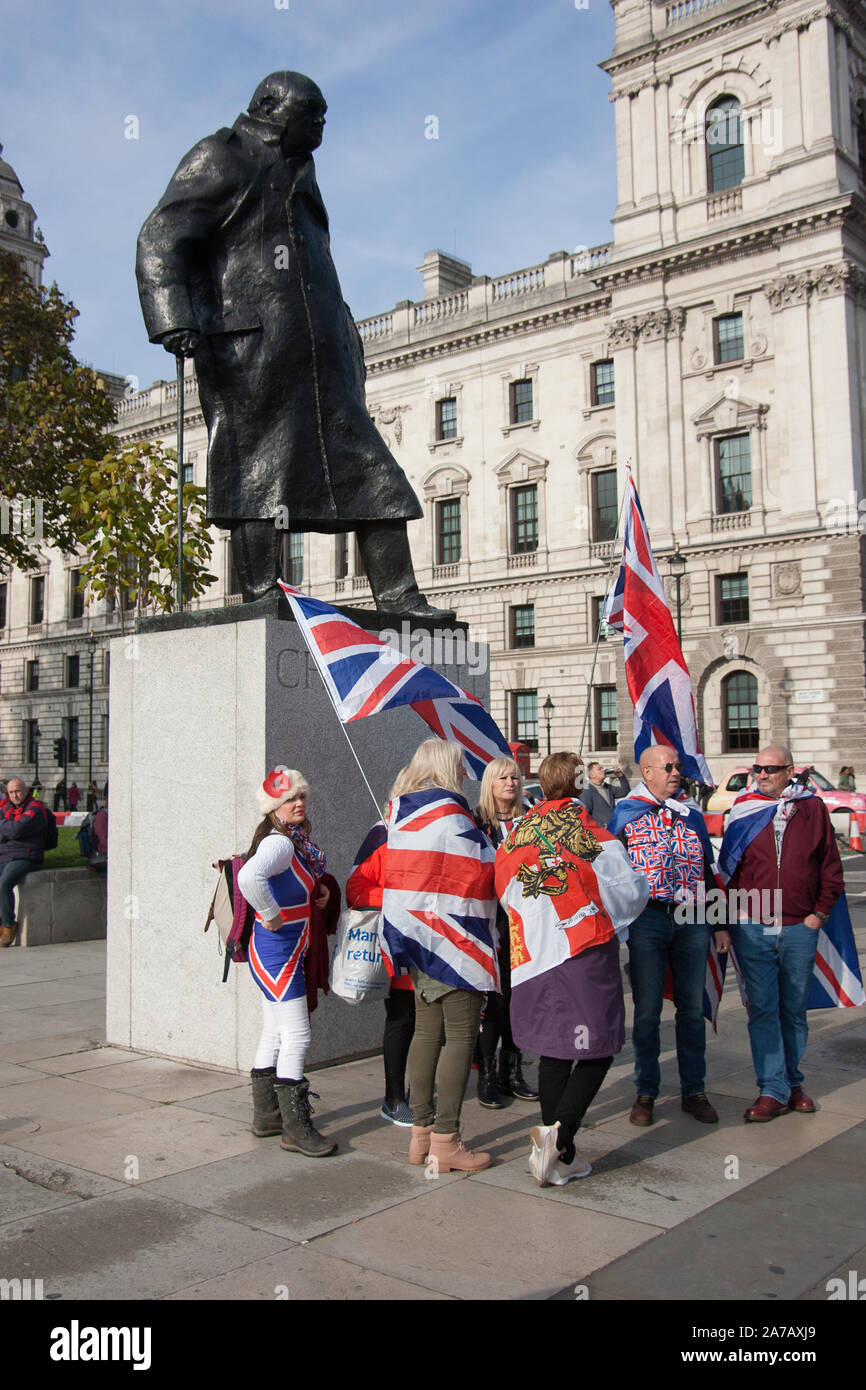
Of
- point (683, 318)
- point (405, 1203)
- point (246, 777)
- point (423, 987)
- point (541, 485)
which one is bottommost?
point (405, 1203)

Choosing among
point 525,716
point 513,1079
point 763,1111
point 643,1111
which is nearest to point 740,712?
point 525,716

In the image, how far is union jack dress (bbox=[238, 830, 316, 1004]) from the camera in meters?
5.11

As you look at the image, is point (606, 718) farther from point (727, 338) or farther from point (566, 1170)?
point (566, 1170)

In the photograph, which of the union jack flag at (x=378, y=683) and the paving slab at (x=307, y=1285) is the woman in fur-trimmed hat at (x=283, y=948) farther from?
the paving slab at (x=307, y=1285)

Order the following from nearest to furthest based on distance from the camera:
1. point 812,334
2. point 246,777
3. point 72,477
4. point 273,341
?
point 246,777 < point 273,341 < point 72,477 < point 812,334

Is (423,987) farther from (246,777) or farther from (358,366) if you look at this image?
(358,366)

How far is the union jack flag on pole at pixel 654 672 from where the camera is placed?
25.5ft

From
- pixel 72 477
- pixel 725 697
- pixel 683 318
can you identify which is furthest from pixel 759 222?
pixel 72 477

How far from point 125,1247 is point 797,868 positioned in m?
3.71

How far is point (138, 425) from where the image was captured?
6134 cm

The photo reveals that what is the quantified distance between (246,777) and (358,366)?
2901 millimetres

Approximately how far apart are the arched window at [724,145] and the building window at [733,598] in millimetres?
13228

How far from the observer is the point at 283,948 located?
17.3 ft

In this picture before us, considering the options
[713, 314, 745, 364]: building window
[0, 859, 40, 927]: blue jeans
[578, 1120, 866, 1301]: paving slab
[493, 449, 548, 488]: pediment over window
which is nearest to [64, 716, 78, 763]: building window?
[493, 449, 548, 488]: pediment over window
